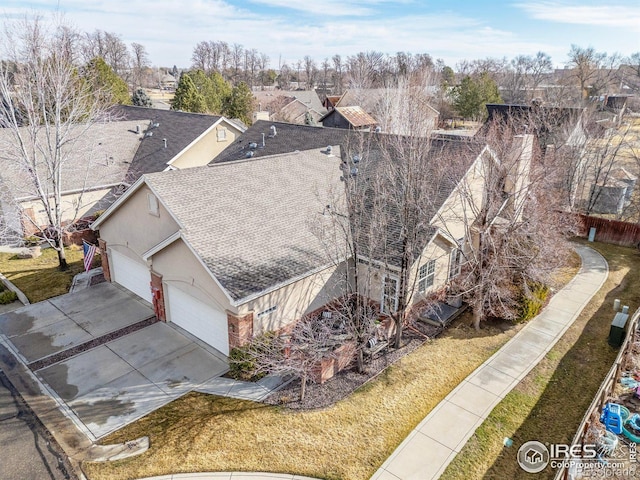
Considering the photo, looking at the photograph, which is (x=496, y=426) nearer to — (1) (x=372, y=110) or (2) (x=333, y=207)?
(2) (x=333, y=207)

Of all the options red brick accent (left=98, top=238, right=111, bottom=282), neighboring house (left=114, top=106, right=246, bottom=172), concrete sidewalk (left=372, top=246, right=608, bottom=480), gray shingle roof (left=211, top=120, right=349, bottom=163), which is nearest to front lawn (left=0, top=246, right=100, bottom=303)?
red brick accent (left=98, top=238, right=111, bottom=282)

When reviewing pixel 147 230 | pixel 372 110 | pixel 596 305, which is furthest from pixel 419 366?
pixel 372 110

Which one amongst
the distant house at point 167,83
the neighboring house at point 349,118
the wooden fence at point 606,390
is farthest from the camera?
the distant house at point 167,83

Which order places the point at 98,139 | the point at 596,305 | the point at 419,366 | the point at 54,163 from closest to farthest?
the point at 419,366 < the point at 596,305 < the point at 54,163 < the point at 98,139

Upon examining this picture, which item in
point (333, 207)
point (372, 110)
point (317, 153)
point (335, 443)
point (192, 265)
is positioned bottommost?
point (335, 443)

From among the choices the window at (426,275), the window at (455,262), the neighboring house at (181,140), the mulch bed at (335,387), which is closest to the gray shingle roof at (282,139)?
the neighboring house at (181,140)

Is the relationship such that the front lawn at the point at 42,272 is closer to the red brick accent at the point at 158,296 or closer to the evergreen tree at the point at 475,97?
the red brick accent at the point at 158,296
